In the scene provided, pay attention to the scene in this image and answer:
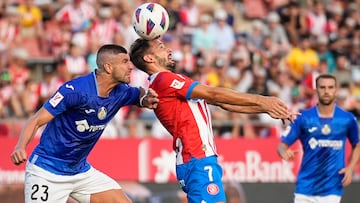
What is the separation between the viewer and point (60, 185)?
412 inches

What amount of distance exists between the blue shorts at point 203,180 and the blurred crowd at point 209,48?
7178 mm

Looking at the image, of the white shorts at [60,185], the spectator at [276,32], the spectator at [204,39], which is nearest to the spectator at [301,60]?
the spectator at [276,32]

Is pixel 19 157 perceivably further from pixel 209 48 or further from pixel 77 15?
pixel 209 48

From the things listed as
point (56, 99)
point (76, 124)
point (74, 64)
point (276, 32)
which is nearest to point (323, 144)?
point (76, 124)

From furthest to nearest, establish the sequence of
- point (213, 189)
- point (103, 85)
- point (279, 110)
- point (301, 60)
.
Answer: point (301, 60), point (103, 85), point (213, 189), point (279, 110)

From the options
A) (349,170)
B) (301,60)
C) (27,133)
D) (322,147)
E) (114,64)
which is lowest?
(349,170)

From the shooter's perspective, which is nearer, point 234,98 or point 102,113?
point 234,98

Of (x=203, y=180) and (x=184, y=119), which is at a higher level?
(x=184, y=119)

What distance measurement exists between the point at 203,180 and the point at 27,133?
1960 millimetres

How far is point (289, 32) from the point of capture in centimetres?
2186

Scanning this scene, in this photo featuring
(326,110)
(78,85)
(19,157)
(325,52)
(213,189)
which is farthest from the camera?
(325,52)

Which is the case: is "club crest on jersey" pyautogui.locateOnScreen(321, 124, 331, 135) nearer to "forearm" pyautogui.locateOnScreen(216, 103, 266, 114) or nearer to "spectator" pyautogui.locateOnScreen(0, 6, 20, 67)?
"forearm" pyautogui.locateOnScreen(216, 103, 266, 114)

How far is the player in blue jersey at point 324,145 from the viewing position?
40.1 feet

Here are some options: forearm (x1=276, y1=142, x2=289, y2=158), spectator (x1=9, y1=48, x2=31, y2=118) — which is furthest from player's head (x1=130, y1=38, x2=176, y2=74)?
spectator (x1=9, y1=48, x2=31, y2=118)
